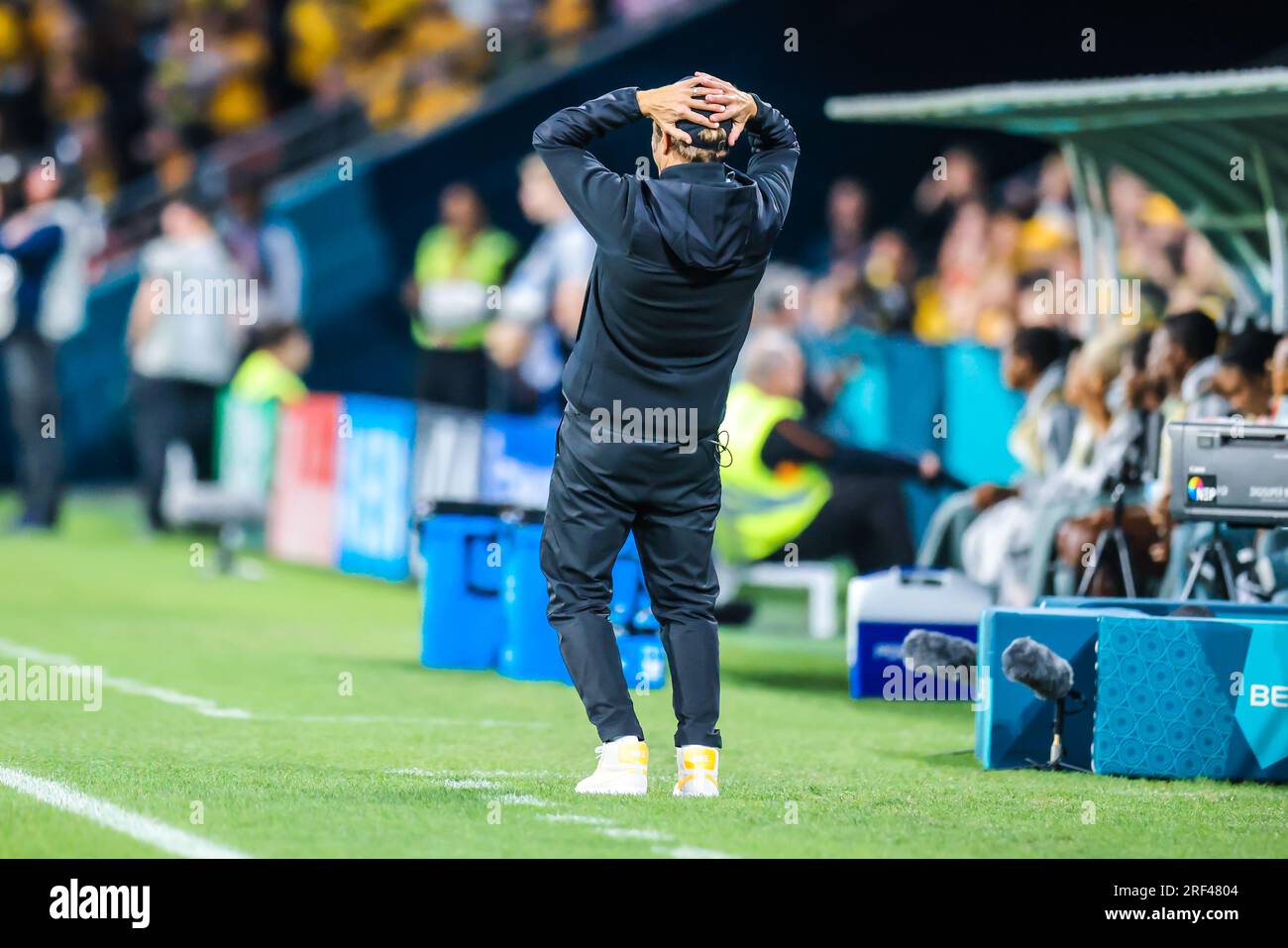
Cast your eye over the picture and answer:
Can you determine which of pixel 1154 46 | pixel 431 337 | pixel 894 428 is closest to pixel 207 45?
pixel 431 337

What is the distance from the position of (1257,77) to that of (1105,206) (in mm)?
2417

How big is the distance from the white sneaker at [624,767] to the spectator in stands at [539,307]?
957 centimetres

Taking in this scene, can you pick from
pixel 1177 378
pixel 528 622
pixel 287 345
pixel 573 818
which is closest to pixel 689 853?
pixel 573 818

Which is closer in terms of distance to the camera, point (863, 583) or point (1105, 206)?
point (863, 583)

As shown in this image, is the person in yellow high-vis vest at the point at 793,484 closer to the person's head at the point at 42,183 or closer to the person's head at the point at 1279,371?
the person's head at the point at 1279,371

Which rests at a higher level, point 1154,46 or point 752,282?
point 1154,46

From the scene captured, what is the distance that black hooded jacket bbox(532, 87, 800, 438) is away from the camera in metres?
7.18

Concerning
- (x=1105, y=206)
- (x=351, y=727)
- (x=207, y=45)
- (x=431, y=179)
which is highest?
(x=207, y=45)

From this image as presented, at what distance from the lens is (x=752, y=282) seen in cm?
744

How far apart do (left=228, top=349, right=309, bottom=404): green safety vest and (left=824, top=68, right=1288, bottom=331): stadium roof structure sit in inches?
257

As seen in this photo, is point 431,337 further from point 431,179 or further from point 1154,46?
point 1154,46

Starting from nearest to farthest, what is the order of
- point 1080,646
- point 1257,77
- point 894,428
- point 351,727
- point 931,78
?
point 1080,646
point 351,727
point 1257,77
point 894,428
point 931,78

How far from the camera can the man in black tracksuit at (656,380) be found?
7184 millimetres

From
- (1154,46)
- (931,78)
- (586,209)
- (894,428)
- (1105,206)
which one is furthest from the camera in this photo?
(931,78)
